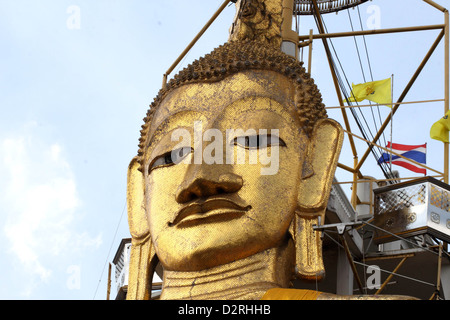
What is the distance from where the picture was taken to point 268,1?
12.0 metres

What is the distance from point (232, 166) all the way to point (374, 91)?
5655 mm

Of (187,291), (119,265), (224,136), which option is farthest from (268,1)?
(119,265)

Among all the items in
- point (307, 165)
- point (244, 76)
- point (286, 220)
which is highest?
point (244, 76)

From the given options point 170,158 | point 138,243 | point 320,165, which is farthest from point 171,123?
point 320,165

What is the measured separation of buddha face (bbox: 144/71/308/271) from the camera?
33.0ft

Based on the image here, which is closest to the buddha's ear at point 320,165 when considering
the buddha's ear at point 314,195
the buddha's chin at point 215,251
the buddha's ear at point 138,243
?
the buddha's ear at point 314,195

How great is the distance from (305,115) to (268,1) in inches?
75.0

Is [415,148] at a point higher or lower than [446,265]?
higher

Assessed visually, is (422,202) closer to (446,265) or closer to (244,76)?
(446,265)

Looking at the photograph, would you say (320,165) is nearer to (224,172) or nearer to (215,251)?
(224,172)

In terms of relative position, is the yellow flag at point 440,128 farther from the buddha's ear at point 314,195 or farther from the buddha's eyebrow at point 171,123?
the buddha's eyebrow at point 171,123

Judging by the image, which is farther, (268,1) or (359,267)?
(359,267)

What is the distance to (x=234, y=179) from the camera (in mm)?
10133

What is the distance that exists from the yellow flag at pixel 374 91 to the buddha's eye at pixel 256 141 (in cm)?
505
